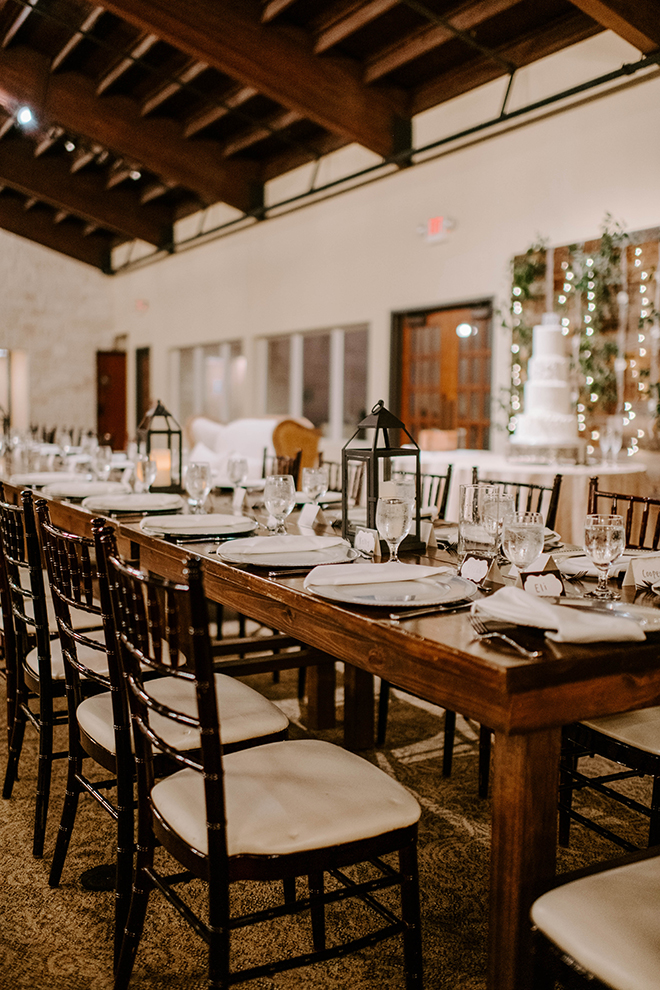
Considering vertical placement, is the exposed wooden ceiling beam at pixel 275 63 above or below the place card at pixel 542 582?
above

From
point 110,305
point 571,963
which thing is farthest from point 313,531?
point 110,305

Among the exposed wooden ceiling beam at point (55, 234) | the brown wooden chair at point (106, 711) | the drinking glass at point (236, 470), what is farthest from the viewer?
the exposed wooden ceiling beam at point (55, 234)

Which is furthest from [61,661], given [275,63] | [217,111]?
[217,111]

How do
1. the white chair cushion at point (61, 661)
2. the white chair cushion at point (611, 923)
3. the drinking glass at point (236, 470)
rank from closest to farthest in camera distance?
1. the white chair cushion at point (611, 923)
2. the white chair cushion at point (61, 661)
3. the drinking glass at point (236, 470)

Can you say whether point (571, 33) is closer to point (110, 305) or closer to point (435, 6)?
point (435, 6)

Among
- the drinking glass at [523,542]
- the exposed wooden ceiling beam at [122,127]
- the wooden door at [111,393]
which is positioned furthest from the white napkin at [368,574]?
the wooden door at [111,393]

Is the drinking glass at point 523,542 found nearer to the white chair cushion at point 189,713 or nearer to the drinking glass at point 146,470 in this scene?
the white chair cushion at point 189,713

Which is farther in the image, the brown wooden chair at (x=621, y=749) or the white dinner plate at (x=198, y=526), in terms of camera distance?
the white dinner plate at (x=198, y=526)

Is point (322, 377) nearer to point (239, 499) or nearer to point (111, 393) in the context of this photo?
Answer: point (111, 393)

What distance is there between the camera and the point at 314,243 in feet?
29.3

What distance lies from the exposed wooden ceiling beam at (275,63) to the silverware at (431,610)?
5.89 m

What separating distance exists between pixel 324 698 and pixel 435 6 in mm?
5391

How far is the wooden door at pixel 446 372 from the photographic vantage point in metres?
7.18

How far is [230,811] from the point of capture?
4.32 ft
